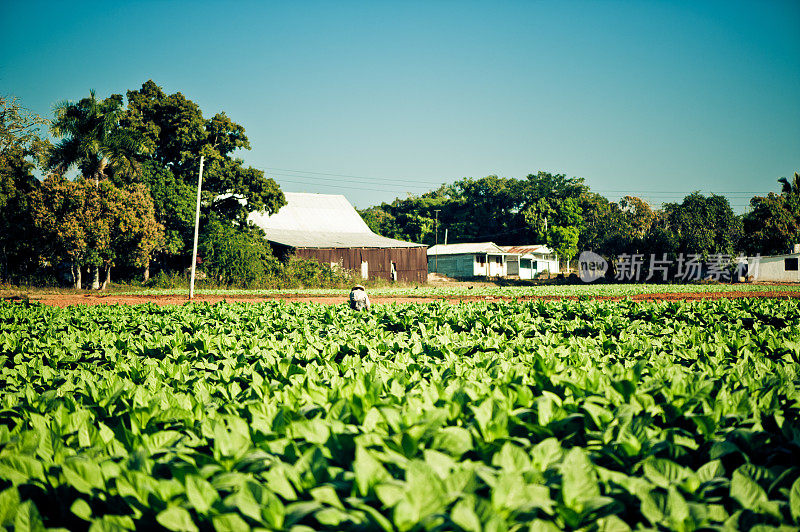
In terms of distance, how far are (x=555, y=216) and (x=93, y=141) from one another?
168 feet

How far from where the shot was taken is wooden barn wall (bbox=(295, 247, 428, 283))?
129ft

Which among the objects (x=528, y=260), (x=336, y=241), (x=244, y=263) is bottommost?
(x=244, y=263)

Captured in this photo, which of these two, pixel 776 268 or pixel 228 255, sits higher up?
pixel 776 268

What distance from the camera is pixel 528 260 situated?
60.3m

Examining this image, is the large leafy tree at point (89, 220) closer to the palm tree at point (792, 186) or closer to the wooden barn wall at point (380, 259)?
the wooden barn wall at point (380, 259)

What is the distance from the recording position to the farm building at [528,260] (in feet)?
188

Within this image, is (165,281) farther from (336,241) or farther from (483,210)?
(483,210)

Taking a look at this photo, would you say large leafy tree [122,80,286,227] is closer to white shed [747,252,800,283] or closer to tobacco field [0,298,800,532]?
tobacco field [0,298,800,532]

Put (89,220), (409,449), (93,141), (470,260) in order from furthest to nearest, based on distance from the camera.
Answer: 1. (470,260)
2. (93,141)
3. (89,220)
4. (409,449)

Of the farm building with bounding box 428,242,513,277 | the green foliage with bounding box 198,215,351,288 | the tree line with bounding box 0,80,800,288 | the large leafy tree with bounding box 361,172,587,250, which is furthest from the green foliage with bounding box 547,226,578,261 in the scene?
the green foliage with bounding box 198,215,351,288

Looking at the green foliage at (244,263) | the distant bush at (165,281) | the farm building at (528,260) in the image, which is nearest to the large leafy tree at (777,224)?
the farm building at (528,260)

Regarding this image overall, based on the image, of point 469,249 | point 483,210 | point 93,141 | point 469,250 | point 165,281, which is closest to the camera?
point 93,141

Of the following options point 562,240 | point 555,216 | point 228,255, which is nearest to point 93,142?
point 228,255

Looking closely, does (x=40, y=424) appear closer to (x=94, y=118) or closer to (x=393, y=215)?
(x=94, y=118)
